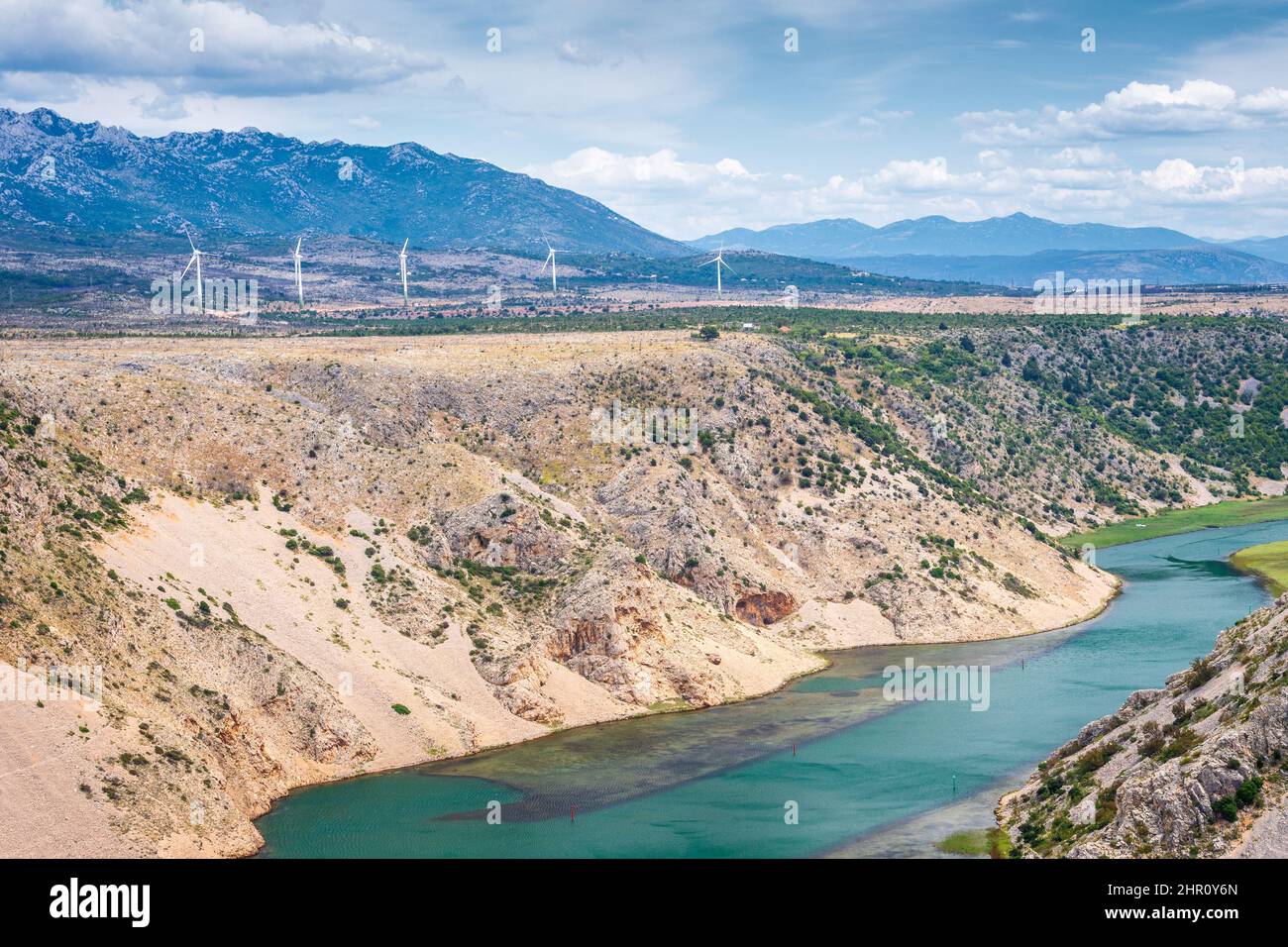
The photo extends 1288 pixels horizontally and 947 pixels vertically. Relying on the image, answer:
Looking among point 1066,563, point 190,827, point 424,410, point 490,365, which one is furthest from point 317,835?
point 1066,563

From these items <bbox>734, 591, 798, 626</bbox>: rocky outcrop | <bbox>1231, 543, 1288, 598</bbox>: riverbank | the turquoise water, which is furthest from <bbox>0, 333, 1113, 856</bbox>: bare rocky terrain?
<bbox>1231, 543, 1288, 598</bbox>: riverbank

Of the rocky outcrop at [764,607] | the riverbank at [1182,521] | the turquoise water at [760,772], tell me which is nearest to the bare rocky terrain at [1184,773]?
the turquoise water at [760,772]

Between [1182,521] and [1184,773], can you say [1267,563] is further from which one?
[1184,773]

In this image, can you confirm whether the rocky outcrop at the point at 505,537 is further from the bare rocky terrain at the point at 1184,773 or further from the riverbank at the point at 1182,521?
the riverbank at the point at 1182,521

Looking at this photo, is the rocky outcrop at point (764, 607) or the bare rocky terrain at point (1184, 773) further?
the rocky outcrop at point (764, 607)

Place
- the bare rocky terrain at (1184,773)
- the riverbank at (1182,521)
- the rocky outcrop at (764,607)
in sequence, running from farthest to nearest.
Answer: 1. the riverbank at (1182,521)
2. the rocky outcrop at (764,607)
3. the bare rocky terrain at (1184,773)

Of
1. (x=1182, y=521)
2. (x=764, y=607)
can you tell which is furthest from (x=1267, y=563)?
(x=764, y=607)
